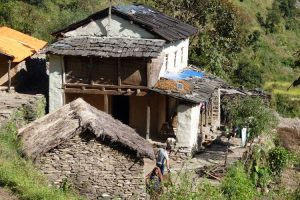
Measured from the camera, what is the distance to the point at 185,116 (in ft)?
67.7

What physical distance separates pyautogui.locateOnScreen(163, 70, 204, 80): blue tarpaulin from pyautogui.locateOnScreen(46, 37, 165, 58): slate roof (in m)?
2.20

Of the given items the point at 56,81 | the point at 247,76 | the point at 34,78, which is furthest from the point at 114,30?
the point at 247,76

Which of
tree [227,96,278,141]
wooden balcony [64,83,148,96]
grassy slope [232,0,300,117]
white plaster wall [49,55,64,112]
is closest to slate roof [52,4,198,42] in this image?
white plaster wall [49,55,64,112]

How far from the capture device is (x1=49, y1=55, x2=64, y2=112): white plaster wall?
71.1ft

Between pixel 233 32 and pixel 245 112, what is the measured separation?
58.7 ft

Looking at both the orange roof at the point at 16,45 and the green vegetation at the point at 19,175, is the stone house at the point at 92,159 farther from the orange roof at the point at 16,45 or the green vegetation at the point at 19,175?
the orange roof at the point at 16,45

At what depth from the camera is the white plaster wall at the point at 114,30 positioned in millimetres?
22266

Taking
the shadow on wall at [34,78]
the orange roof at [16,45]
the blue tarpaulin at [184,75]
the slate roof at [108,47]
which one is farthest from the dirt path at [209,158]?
the orange roof at [16,45]

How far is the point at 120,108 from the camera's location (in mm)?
23047

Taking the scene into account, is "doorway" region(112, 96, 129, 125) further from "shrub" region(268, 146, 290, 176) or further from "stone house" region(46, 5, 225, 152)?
"shrub" region(268, 146, 290, 176)

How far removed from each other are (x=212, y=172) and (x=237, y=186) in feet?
9.71

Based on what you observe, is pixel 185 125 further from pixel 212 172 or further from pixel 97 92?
pixel 97 92

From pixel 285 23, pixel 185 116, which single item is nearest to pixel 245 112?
pixel 185 116

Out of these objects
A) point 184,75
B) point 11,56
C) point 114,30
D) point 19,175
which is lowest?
point 19,175
